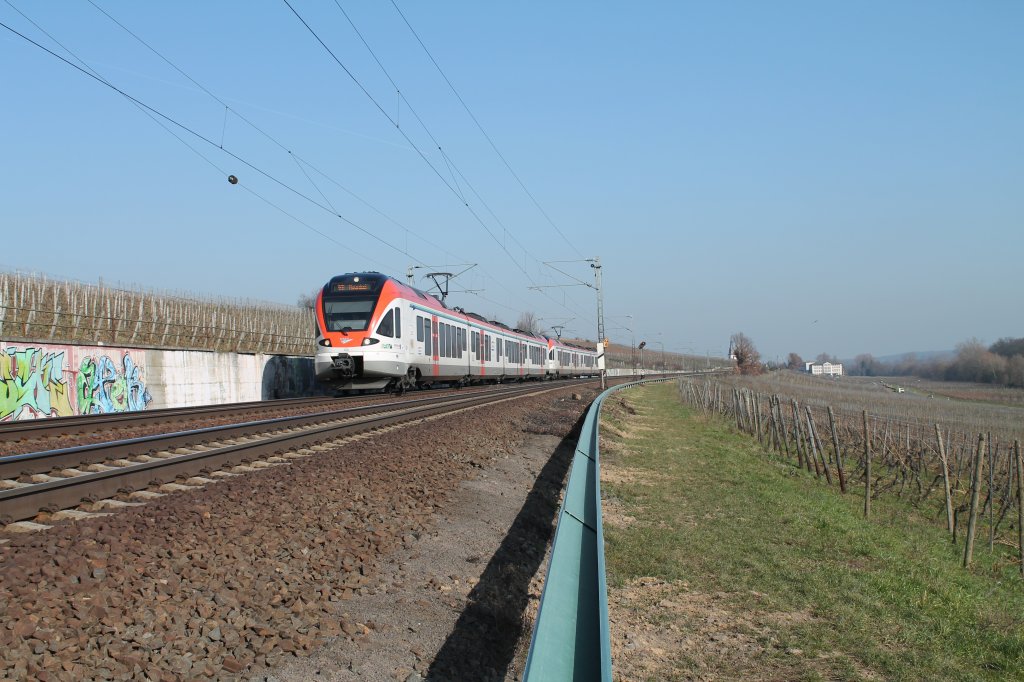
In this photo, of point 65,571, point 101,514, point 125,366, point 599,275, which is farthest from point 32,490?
point 599,275

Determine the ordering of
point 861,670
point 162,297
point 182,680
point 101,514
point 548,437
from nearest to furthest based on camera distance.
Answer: point 182,680
point 861,670
point 101,514
point 548,437
point 162,297

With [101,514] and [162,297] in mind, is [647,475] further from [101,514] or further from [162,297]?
[162,297]

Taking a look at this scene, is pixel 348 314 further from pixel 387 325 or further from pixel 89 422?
pixel 89 422

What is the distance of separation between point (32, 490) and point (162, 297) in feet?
120

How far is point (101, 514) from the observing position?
598cm

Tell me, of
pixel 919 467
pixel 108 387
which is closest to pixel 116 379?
pixel 108 387

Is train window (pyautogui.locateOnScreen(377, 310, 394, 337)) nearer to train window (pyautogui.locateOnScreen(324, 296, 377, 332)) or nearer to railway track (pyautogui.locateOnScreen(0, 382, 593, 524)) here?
train window (pyautogui.locateOnScreen(324, 296, 377, 332))

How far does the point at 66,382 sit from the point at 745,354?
464ft

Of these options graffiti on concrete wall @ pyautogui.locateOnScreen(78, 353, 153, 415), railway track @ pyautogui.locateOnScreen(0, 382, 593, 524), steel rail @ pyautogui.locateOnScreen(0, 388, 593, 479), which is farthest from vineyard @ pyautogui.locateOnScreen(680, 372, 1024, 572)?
graffiti on concrete wall @ pyautogui.locateOnScreen(78, 353, 153, 415)

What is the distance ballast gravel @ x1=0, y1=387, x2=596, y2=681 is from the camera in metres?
3.46

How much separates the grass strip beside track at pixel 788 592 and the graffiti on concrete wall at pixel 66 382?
14437 mm

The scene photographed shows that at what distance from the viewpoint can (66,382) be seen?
18.8 meters

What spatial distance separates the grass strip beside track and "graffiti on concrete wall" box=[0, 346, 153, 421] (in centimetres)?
1444

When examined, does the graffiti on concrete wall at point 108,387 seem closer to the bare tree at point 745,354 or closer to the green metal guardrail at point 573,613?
the green metal guardrail at point 573,613
